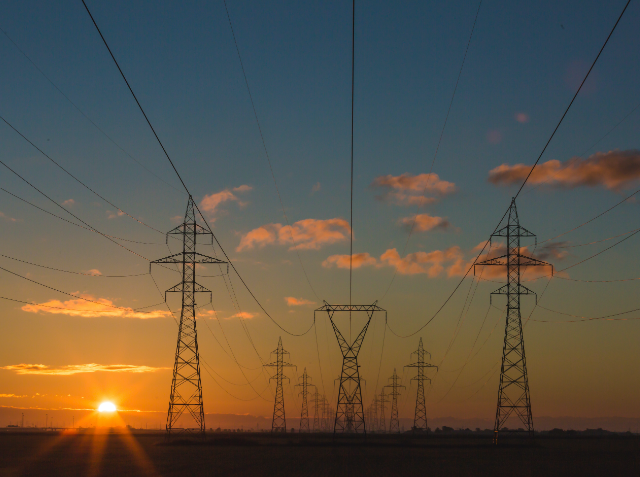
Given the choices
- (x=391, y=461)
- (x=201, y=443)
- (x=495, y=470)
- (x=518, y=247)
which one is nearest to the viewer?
(x=495, y=470)

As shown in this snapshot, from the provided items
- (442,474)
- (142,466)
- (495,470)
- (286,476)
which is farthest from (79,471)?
(495,470)

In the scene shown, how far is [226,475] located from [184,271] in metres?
26.5

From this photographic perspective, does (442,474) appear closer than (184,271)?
Yes

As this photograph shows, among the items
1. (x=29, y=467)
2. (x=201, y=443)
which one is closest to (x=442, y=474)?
(x=29, y=467)

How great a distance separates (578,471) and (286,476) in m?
18.6

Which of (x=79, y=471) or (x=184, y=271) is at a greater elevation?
(x=184, y=271)

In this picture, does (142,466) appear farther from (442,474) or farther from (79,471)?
(442,474)

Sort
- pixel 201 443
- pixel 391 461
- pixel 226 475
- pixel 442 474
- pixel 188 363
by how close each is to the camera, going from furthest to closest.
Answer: pixel 201 443 < pixel 188 363 < pixel 391 461 < pixel 442 474 < pixel 226 475

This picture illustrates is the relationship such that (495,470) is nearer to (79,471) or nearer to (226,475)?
(226,475)

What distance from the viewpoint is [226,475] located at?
36250 millimetres

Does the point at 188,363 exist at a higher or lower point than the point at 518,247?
lower

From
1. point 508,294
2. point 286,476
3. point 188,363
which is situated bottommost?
point 286,476

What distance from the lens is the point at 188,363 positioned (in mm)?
59188

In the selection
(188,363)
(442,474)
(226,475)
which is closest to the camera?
(226,475)
